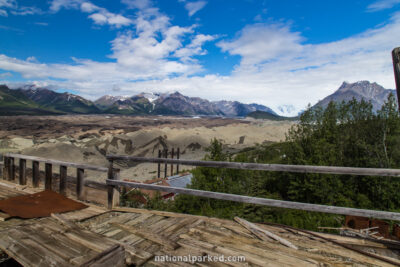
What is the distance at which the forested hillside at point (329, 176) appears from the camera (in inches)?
507

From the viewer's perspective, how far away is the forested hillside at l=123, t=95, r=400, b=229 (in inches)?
507

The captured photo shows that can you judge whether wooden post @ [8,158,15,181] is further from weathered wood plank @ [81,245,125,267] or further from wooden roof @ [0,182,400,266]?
weathered wood plank @ [81,245,125,267]

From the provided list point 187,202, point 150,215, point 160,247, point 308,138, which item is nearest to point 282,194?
point 308,138

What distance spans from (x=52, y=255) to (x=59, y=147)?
119 ft

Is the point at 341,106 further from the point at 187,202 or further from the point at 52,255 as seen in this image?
the point at 52,255

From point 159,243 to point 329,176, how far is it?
13.4 metres

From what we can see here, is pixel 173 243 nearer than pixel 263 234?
Yes

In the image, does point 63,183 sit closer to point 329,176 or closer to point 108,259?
point 108,259

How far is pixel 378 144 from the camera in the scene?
606 inches

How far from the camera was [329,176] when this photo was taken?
46.0 feet

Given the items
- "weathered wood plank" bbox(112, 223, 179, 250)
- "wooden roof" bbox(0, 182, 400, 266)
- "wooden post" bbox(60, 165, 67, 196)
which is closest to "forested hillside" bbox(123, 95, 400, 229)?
"wooden post" bbox(60, 165, 67, 196)

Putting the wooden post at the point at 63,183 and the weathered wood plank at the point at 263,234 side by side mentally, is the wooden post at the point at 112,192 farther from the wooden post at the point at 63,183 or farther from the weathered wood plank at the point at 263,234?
the weathered wood plank at the point at 263,234

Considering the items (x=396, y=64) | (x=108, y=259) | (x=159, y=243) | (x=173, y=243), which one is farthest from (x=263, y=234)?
(x=396, y=64)

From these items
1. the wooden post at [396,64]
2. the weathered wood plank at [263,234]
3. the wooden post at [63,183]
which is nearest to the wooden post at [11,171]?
the wooden post at [63,183]
